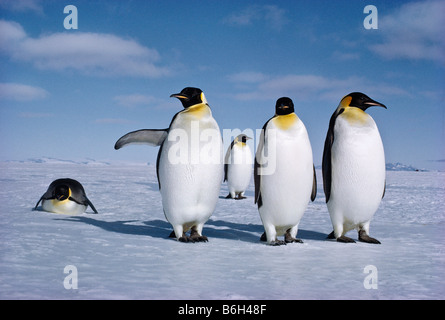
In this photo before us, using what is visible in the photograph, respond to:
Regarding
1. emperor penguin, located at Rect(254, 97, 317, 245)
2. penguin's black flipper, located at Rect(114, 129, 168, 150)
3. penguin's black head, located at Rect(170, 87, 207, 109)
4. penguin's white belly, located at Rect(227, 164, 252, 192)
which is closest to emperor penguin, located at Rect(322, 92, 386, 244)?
emperor penguin, located at Rect(254, 97, 317, 245)

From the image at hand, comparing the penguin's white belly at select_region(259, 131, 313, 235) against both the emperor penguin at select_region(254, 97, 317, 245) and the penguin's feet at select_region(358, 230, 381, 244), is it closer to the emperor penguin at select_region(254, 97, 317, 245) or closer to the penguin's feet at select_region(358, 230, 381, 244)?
the emperor penguin at select_region(254, 97, 317, 245)

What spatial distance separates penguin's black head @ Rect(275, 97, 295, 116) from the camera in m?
4.05

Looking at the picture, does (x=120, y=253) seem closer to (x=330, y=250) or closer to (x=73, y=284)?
(x=73, y=284)

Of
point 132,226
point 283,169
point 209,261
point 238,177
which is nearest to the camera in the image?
point 209,261

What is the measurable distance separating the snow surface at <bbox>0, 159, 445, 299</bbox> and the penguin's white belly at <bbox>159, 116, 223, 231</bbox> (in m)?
0.33

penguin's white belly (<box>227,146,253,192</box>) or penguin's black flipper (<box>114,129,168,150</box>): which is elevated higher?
penguin's black flipper (<box>114,129,168,150</box>)

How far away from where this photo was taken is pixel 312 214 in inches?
269

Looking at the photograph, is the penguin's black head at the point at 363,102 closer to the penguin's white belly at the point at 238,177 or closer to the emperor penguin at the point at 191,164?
the emperor penguin at the point at 191,164

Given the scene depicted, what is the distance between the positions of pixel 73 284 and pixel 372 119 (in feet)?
10.1

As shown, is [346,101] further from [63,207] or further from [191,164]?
[63,207]

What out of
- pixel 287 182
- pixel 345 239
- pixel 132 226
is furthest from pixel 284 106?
pixel 132 226

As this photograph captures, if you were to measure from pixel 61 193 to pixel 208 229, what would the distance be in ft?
7.48

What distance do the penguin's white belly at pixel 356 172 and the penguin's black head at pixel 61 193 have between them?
145 inches

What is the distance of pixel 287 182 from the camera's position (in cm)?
403
